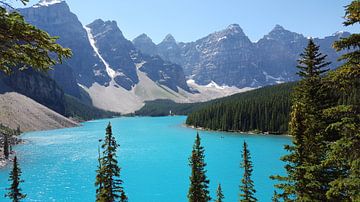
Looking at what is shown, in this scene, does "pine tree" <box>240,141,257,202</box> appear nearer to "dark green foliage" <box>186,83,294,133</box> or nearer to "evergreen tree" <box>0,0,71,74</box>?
"evergreen tree" <box>0,0,71,74</box>

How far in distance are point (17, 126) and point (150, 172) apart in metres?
128

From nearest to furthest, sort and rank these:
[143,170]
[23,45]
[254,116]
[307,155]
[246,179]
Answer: [23,45] < [307,155] < [246,179] < [143,170] < [254,116]

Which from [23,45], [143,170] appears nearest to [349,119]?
[23,45]

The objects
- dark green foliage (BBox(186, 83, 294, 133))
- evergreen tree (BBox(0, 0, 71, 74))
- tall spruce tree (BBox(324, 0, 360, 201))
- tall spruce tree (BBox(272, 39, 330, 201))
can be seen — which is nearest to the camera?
evergreen tree (BBox(0, 0, 71, 74))

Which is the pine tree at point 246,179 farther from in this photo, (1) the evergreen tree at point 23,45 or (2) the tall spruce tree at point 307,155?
(1) the evergreen tree at point 23,45

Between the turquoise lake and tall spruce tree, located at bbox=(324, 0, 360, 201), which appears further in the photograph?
the turquoise lake

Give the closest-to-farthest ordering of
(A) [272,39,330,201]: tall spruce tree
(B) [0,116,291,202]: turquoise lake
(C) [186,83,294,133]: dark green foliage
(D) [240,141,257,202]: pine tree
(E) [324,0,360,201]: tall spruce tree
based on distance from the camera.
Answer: (E) [324,0,360,201]: tall spruce tree < (A) [272,39,330,201]: tall spruce tree < (D) [240,141,257,202]: pine tree < (B) [0,116,291,202]: turquoise lake < (C) [186,83,294,133]: dark green foliage

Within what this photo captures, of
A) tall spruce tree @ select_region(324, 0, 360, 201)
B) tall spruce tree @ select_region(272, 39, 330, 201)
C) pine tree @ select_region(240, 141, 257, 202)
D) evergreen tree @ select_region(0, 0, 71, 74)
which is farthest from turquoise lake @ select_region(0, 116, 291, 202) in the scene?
evergreen tree @ select_region(0, 0, 71, 74)

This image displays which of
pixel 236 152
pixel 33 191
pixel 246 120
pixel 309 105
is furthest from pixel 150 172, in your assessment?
pixel 246 120

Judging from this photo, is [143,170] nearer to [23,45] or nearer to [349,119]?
[349,119]

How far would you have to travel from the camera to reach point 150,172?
79375 mm

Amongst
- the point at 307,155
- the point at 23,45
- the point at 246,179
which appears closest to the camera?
the point at 23,45

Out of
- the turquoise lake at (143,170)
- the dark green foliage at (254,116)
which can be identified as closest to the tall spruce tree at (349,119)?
the turquoise lake at (143,170)

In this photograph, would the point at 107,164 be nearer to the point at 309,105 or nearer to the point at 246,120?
the point at 309,105
